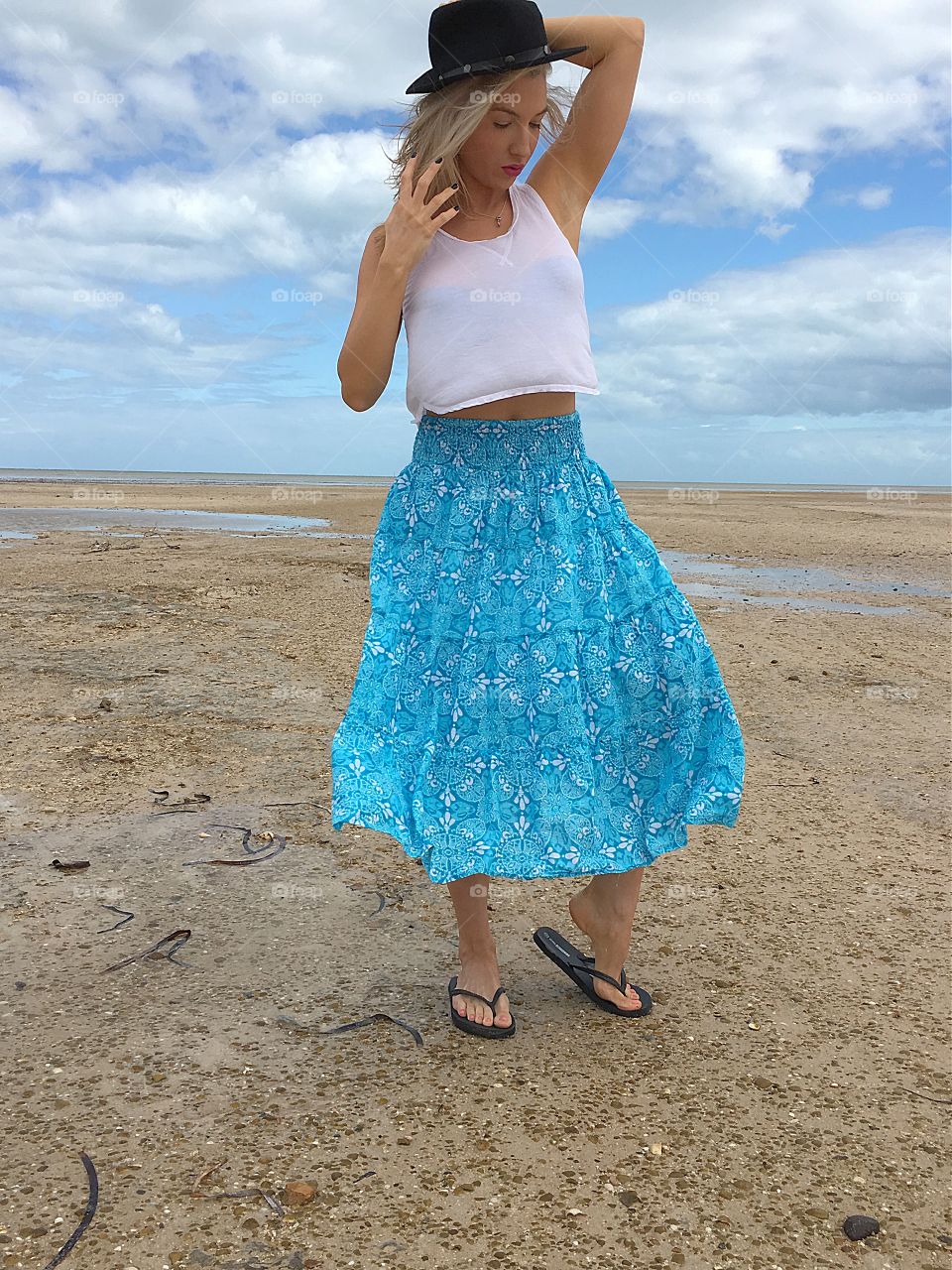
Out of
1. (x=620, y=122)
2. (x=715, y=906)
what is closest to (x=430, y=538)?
(x=620, y=122)

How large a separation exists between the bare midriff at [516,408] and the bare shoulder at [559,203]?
362 mm

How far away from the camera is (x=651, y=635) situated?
92.6 inches

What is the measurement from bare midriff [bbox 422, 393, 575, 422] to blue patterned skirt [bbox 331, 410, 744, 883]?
18 millimetres

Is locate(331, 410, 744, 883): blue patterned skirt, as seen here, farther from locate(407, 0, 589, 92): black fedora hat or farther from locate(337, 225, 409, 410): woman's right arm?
locate(407, 0, 589, 92): black fedora hat

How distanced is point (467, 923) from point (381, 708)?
1.82 feet

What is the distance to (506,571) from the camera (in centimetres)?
234

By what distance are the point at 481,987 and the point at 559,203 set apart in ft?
5.83

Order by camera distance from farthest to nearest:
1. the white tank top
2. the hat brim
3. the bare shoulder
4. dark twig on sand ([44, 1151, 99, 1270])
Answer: the bare shoulder
the white tank top
the hat brim
dark twig on sand ([44, 1151, 99, 1270])

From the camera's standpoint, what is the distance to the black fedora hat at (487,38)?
2.15 meters

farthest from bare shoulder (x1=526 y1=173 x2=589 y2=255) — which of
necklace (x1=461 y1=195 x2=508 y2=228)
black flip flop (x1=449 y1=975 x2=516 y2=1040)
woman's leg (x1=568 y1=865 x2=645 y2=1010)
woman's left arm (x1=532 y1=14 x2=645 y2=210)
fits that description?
black flip flop (x1=449 y1=975 x2=516 y2=1040)

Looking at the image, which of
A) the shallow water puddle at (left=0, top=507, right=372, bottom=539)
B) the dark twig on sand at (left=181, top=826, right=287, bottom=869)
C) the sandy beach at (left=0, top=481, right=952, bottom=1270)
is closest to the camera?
the sandy beach at (left=0, top=481, right=952, bottom=1270)

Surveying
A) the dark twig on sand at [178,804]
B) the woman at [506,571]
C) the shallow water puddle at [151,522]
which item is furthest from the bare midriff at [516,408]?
the shallow water puddle at [151,522]

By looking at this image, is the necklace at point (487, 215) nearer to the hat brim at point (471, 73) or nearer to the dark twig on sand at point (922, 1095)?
the hat brim at point (471, 73)

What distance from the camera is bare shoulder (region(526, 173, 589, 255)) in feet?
8.09
